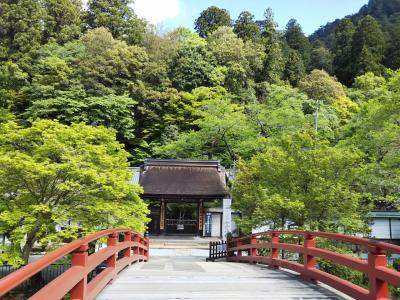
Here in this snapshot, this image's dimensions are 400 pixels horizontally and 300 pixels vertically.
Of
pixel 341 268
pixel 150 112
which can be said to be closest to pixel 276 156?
pixel 341 268

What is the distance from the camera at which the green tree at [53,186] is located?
36.3ft

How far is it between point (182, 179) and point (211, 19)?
32.9 m

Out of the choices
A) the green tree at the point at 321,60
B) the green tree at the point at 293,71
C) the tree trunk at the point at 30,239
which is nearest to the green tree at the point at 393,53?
the green tree at the point at 321,60

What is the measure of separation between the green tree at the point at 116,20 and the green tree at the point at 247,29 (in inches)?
459

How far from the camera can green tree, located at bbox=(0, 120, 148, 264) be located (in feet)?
36.3

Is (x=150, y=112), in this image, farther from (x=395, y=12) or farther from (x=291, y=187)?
(x=395, y=12)

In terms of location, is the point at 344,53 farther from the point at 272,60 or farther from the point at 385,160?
the point at 385,160

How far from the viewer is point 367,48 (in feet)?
146

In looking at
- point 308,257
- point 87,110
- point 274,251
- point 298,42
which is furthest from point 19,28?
point 308,257

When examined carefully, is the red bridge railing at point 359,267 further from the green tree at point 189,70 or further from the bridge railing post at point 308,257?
the green tree at point 189,70

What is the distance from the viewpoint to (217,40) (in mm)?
41781

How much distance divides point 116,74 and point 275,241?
29.0 meters

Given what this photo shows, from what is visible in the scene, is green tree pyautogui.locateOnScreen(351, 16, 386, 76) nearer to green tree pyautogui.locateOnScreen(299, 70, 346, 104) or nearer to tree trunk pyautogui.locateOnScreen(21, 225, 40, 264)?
green tree pyautogui.locateOnScreen(299, 70, 346, 104)

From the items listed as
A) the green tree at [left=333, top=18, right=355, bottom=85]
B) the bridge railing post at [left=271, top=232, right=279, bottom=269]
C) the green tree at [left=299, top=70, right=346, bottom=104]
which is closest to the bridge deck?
the bridge railing post at [left=271, top=232, right=279, bottom=269]
